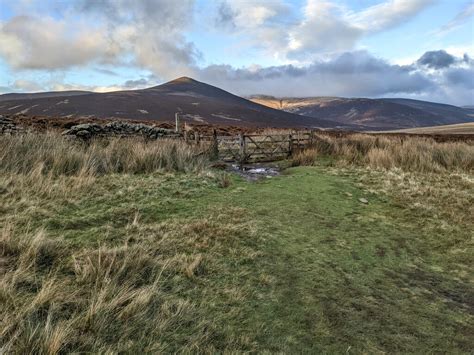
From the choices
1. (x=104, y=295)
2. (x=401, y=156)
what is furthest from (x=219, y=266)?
(x=401, y=156)

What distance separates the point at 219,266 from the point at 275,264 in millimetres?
911

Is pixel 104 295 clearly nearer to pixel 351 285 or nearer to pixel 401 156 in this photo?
pixel 351 285

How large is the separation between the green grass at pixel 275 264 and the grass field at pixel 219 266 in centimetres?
2

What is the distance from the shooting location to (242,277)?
487 cm

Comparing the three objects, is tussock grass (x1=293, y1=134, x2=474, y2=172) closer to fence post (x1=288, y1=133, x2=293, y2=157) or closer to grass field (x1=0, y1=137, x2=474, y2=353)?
fence post (x1=288, y1=133, x2=293, y2=157)

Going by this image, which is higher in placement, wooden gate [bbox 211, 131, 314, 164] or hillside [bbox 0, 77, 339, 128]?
→ hillside [bbox 0, 77, 339, 128]

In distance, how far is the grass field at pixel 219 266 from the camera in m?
3.37

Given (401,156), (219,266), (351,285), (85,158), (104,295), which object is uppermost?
(85,158)

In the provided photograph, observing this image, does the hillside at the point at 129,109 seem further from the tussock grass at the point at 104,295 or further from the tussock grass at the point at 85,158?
the tussock grass at the point at 104,295

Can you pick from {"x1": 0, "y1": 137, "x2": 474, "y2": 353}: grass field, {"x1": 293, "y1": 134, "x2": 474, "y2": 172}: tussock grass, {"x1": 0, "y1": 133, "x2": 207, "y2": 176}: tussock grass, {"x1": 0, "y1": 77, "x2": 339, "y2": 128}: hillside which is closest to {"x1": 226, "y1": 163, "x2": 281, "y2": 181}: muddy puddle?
{"x1": 293, "y1": 134, "x2": 474, "y2": 172}: tussock grass

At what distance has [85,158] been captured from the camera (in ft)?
33.7

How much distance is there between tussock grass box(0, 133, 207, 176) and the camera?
9.22m

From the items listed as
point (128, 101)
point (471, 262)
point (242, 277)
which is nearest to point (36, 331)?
point (242, 277)

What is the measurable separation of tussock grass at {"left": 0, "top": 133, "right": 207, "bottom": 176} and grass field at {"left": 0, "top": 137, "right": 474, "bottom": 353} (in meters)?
0.10
